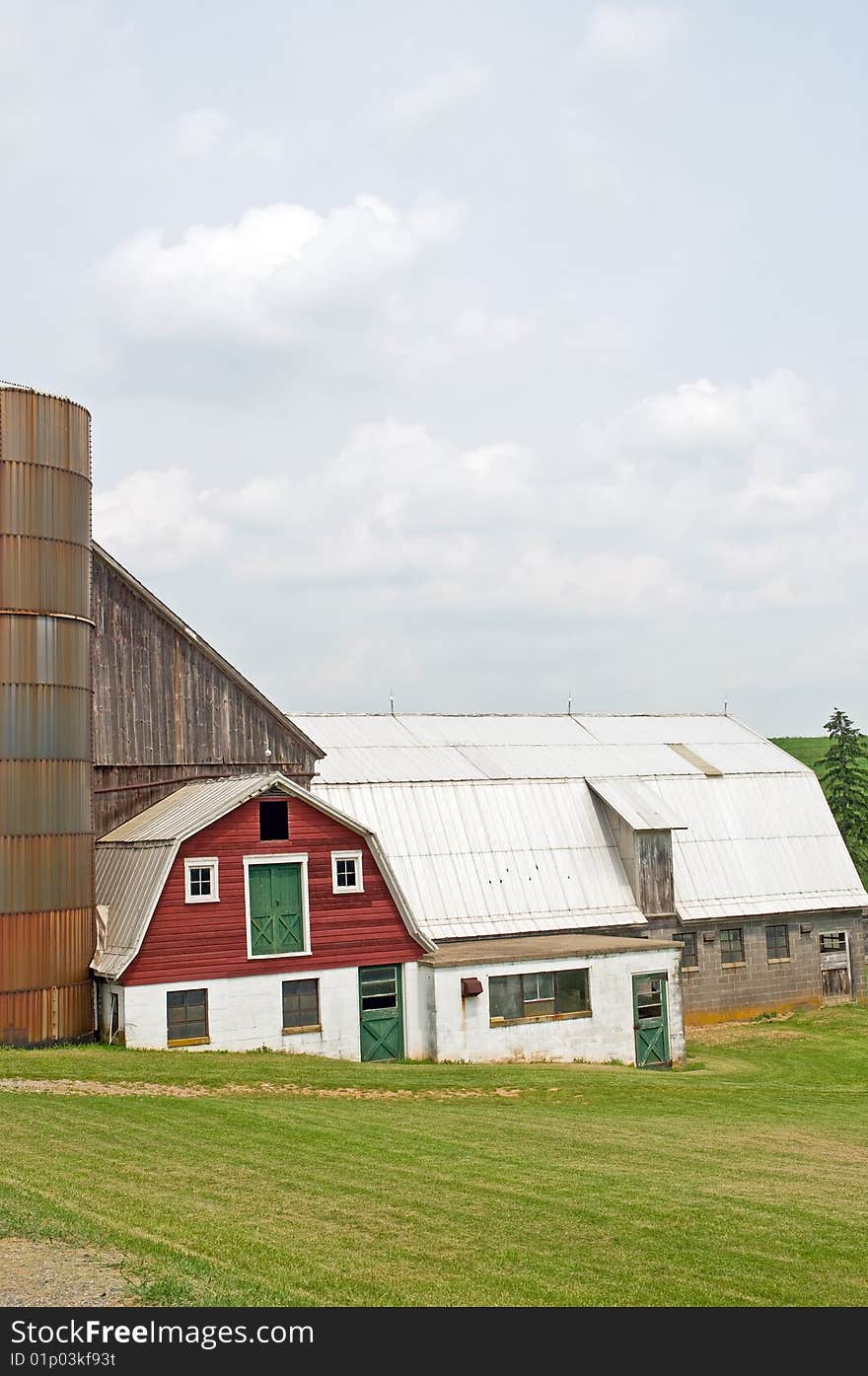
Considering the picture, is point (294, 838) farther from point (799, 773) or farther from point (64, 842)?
point (799, 773)

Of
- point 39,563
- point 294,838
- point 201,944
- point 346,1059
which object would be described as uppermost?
point 39,563

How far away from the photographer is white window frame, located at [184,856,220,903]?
3111 cm

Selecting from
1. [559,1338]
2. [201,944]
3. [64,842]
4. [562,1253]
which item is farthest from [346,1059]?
[559,1338]

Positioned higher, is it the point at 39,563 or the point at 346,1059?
the point at 39,563

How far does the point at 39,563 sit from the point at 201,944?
10.1m

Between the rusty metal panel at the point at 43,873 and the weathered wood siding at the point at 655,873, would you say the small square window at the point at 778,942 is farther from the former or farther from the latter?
the rusty metal panel at the point at 43,873

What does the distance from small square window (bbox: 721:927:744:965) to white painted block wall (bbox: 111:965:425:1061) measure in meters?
15.5

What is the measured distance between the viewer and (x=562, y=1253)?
1252 cm

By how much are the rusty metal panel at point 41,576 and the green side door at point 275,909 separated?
321 inches

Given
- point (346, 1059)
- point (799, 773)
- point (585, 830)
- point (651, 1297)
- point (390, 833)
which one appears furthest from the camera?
point (799, 773)

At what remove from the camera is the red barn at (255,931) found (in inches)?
1196

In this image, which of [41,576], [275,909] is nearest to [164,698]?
[41,576]

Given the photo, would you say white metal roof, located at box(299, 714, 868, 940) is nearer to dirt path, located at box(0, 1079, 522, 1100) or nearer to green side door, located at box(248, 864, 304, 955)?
green side door, located at box(248, 864, 304, 955)

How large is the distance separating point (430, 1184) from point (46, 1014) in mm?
16800
